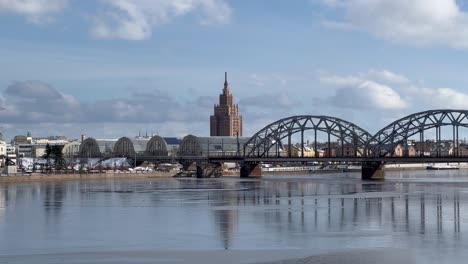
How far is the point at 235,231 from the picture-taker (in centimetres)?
3775

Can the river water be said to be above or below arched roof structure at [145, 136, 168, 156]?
below

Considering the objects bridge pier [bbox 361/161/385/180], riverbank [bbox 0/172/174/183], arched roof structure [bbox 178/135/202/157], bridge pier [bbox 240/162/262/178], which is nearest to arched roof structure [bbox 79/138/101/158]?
arched roof structure [bbox 178/135/202/157]

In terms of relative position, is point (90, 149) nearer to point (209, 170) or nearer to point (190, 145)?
point (190, 145)

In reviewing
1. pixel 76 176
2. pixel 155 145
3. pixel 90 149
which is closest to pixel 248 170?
pixel 76 176

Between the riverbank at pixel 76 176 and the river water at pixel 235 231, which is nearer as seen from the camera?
the river water at pixel 235 231

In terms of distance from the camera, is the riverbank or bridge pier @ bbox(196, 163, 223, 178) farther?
bridge pier @ bbox(196, 163, 223, 178)

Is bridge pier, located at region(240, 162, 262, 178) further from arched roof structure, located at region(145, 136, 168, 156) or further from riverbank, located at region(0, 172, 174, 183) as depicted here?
arched roof structure, located at region(145, 136, 168, 156)

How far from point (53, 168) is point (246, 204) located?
268ft

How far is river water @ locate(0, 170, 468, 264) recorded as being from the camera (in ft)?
97.7

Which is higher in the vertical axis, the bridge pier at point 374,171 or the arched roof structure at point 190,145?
the arched roof structure at point 190,145

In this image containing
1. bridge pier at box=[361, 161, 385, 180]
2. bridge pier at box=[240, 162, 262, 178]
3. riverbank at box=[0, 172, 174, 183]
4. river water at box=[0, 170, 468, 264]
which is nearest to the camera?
river water at box=[0, 170, 468, 264]

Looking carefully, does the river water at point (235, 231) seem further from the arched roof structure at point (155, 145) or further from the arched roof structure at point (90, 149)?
the arched roof structure at point (155, 145)

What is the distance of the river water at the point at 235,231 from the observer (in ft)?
97.7

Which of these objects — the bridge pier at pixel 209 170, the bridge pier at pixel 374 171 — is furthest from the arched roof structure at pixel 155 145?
the bridge pier at pixel 374 171
